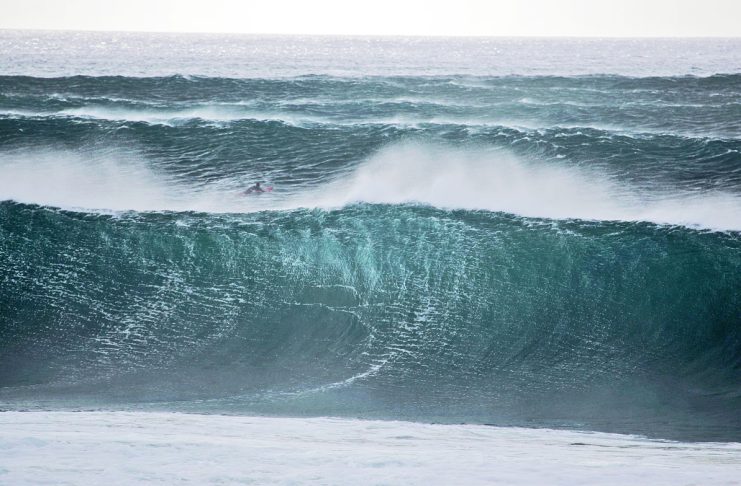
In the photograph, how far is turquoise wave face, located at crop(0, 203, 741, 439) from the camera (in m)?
8.76

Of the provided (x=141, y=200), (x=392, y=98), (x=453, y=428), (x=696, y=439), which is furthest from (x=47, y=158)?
(x=696, y=439)

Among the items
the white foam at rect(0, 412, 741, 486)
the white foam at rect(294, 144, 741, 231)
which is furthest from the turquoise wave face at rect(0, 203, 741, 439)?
the white foam at rect(0, 412, 741, 486)

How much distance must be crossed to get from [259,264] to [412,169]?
5218 mm

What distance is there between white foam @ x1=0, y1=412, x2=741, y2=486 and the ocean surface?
1.62 metres

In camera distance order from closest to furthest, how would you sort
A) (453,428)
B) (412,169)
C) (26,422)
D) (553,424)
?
(26,422)
(453,428)
(553,424)
(412,169)

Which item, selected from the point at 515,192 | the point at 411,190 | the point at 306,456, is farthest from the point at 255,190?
the point at 306,456

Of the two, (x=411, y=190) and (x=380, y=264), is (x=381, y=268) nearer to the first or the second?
(x=380, y=264)

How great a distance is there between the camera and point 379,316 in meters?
10.8

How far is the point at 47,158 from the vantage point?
17125 millimetres

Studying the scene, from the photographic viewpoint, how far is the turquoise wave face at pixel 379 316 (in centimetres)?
876

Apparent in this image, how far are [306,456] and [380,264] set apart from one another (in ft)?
22.7

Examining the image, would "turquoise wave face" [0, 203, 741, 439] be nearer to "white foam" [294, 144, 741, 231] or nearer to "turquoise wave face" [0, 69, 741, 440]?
"turquoise wave face" [0, 69, 741, 440]

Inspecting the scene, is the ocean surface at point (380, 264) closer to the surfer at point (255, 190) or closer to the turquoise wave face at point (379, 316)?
the turquoise wave face at point (379, 316)

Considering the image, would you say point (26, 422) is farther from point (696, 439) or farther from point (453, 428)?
point (696, 439)
